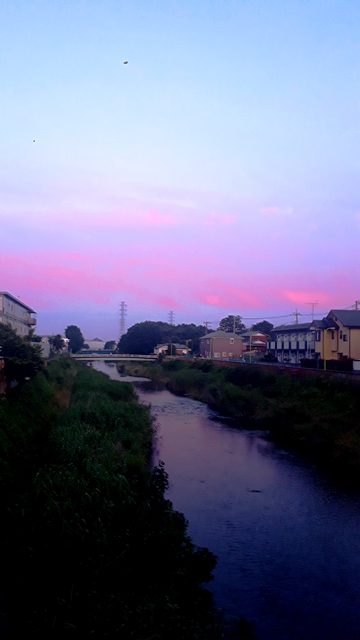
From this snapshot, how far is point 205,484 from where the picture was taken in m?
13.4

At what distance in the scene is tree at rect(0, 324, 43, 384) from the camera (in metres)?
17.5

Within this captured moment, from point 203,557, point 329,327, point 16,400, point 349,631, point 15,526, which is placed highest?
point 329,327

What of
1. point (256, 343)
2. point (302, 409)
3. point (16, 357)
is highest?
point (256, 343)

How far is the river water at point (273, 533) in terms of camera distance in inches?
293

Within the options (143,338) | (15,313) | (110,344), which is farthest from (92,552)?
(110,344)

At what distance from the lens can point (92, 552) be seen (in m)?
7.44

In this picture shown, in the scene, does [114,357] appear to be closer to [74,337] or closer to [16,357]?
[74,337]

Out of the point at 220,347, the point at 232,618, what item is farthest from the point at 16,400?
the point at 220,347

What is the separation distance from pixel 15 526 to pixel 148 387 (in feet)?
117

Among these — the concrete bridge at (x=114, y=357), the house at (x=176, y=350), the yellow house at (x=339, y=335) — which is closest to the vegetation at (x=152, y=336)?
the house at (x=176, y=350)

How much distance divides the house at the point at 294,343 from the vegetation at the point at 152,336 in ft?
80.7

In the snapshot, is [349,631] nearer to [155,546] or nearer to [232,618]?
[232,618]

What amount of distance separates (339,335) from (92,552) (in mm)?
26221

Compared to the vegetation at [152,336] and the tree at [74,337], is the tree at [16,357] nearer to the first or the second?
the vegetation at [152,336]
